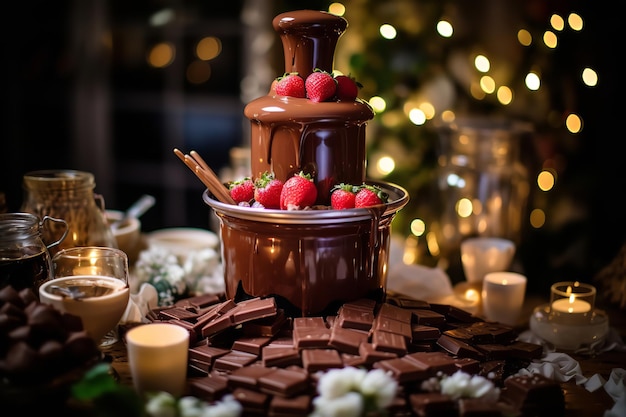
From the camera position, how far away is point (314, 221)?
5.01 feet

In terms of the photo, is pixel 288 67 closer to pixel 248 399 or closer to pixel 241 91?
pixel 248 399

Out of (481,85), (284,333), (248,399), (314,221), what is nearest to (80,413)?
(248,399)

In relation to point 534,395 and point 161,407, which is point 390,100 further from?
point 161,407

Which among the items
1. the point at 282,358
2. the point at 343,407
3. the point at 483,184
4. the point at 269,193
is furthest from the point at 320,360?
the point at 483,184

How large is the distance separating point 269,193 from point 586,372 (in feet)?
2.81

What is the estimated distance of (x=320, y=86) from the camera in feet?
5.28

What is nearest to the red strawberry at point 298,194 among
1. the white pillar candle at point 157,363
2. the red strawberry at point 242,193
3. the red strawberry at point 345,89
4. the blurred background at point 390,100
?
the red strawberry at point 242,193

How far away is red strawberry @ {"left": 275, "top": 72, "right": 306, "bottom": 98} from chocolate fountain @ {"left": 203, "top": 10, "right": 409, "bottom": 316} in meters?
0.02

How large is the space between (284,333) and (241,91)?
2.70 m

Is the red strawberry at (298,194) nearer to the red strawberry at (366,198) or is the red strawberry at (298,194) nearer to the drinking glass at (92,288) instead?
the red strawberry at (366,198)

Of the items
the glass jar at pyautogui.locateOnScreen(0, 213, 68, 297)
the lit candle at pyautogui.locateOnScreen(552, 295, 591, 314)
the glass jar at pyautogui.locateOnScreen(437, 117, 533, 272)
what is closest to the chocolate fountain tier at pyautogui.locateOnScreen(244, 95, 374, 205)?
the glass jar at pyautogui.locateOnScreen(0, 213, 68, 297)

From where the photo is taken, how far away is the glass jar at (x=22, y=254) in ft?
5.03

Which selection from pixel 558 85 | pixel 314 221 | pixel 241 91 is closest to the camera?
pixel 314 221

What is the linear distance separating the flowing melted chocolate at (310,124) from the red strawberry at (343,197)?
0.06 m
